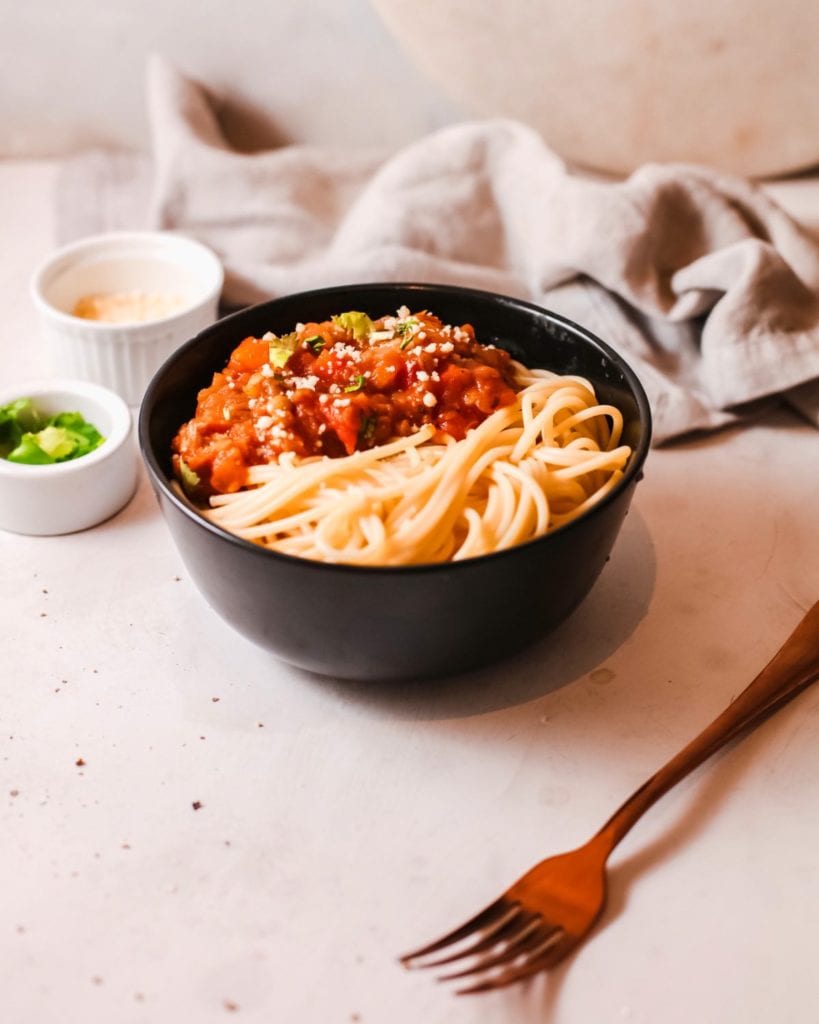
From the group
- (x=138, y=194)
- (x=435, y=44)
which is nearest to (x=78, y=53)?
(x=138, y=194)

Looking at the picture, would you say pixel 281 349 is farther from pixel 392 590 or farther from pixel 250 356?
pixel 392 590

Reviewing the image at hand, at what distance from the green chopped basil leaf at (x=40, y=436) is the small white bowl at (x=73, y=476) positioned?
26mm

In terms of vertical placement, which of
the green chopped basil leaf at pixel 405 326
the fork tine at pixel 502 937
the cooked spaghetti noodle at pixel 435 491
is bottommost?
the fork tine at pixel 502 937

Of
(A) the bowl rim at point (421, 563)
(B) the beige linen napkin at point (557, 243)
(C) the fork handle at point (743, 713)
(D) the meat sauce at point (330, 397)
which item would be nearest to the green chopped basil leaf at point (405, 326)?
(D) the meat sauce at point (330, 397)

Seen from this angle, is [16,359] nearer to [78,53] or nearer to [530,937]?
[78,53]

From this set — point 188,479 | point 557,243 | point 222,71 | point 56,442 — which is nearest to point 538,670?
point 188,479

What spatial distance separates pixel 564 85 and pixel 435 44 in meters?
0.41

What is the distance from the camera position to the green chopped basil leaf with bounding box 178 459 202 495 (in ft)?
6.85

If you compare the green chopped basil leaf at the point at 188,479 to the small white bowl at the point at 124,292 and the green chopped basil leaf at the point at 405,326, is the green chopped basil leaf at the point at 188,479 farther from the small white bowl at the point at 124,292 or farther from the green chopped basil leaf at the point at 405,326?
the small white bowl at the point at 124,292

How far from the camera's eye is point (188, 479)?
6.85 ft

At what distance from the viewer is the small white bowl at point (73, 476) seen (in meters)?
2.36

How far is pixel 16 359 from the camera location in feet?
9.81

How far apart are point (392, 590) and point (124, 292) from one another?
5.35ft

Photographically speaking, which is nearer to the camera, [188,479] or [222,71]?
[188,479]
